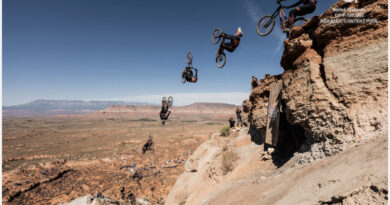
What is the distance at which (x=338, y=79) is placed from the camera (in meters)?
4.91

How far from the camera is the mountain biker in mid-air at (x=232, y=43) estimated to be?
8109mm

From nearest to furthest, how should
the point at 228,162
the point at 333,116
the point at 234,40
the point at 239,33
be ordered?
the point at 333,116
the point at 239,33
the point at 234,40
the point at 228,162

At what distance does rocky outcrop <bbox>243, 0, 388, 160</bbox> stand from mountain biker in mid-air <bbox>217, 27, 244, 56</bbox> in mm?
2374

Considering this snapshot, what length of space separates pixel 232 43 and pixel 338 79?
484 cm

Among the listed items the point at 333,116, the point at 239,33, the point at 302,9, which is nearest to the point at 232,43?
the point at 239,33

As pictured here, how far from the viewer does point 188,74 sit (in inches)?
498

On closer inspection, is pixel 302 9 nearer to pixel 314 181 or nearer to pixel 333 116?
pixel 333 116

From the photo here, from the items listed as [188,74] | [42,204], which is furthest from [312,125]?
[42,204]

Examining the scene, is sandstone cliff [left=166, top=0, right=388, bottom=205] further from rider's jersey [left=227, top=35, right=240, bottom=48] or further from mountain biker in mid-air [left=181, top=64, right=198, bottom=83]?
mountain biker in mid-air [left=181, top=64, right=198, bottom=83]

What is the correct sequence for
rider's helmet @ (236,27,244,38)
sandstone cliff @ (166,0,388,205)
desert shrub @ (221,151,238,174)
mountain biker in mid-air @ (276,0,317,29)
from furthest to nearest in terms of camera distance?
desert shrub @ (221,151,238,174), rider's helmet @ (236,27,244,38), mountain biker in mid-air @ (276,0,317,29), sandstone cliff @ (166,0,388,205)

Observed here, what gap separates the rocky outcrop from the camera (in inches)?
168

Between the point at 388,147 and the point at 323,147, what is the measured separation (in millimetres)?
1845

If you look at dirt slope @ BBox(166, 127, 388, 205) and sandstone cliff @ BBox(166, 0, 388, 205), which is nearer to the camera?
dirt slope @ BBox(166, 127, 388, 205)

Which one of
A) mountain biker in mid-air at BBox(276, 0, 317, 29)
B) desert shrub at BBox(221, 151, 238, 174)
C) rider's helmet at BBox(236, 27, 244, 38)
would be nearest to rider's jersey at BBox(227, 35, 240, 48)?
rider's helmet at BBox(236, 27, 244, 38)
